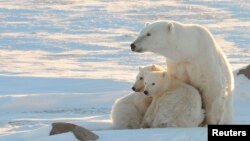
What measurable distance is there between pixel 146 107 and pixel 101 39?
31.1 ft

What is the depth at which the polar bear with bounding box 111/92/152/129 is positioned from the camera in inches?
285

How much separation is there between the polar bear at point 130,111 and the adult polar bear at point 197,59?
42cm

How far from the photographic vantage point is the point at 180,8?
813 inches

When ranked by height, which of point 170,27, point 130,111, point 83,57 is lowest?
point 83,57

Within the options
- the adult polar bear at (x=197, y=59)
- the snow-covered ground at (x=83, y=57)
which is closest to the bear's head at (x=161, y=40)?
the adult polar bear at (x=197, y=59)

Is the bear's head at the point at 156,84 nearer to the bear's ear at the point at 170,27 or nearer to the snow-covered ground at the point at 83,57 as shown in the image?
the bear's ear at the point at 170,27

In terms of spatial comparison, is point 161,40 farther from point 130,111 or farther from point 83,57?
point 83,57

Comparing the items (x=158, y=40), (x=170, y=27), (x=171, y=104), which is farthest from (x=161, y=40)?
(x=171, y=104)

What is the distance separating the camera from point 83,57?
586 inches

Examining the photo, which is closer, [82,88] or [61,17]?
[82,88]

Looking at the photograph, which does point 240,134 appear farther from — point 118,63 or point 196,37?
point 118,63

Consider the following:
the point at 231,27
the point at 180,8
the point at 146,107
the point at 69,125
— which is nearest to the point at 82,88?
the point at 146,107

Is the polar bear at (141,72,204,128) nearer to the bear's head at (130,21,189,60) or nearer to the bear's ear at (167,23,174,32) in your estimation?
the bear's head at (130,21,189,60)

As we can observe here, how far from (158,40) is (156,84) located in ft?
1.47
